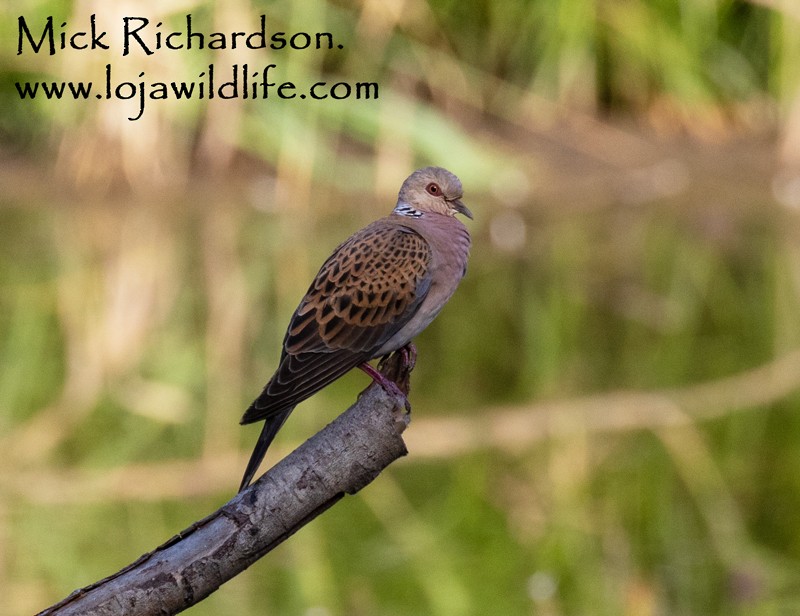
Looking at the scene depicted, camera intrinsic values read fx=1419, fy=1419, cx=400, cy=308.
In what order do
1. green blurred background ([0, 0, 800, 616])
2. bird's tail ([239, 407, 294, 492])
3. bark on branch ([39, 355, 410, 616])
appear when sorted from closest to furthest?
bark on branch ([39, 355, 410, 616]) < bird's tail ([239, 407, 294, 492]) < green blurred background ([0, 0, 800, 616])

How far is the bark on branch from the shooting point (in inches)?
103

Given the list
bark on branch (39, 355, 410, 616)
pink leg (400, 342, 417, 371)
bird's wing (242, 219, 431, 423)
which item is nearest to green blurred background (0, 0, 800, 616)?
pink leg (400, 342, 417, 371)

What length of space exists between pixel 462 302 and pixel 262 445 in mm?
7080

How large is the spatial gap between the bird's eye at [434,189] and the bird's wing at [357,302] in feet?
0.75

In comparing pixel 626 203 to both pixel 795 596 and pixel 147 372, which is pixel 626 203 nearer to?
pixel 147 372

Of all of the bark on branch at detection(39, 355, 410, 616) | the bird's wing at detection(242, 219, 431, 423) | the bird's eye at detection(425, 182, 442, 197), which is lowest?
the bark on branch at detection(39, 355, 410, 616)

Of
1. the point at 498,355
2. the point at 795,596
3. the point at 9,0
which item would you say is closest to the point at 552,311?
the point at 498,355

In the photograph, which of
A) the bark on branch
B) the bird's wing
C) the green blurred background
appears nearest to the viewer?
the bark on branch

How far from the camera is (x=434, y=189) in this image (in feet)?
12.2

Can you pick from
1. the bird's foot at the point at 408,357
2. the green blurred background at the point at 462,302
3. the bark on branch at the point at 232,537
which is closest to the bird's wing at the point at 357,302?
the bird's foot at the point at 408,357

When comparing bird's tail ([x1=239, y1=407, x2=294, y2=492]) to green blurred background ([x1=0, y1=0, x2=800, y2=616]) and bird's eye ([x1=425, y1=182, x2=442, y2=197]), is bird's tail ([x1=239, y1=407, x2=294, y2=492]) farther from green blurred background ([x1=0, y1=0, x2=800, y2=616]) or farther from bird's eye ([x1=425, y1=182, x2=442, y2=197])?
green blurred background ([x1=0, y1=0, x2=800, y2=616])

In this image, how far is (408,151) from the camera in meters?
12.4

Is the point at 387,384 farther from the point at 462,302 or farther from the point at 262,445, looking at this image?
the point at 462,302

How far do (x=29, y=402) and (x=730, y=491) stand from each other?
385cm
